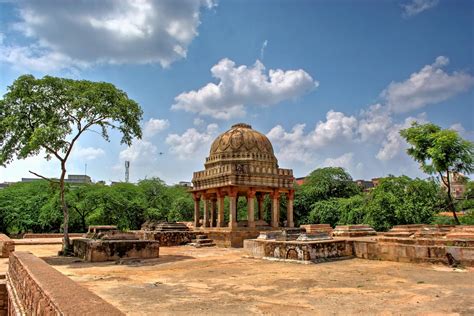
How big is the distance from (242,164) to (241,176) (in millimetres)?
899

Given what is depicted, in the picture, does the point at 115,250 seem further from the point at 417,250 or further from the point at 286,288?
the point at 417,250

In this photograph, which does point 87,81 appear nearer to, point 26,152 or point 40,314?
point 26,152

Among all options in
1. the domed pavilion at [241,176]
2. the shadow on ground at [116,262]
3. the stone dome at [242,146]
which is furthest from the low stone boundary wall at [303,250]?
A: the stone dome at [242,146]

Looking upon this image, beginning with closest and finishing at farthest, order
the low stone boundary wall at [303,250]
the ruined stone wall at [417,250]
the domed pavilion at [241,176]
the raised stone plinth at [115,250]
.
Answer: the ruined stone wall at [417,250]
the low stone boundary wall at [303,250]
the raised stone plinth at [115,250]
the domed pavilion at [241,176]

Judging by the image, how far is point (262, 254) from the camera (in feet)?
44.6

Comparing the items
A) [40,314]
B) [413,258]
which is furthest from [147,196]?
[40,314]

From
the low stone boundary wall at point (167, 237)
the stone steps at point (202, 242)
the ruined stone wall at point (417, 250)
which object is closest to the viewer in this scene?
the ruined stone wall at point (417, 250)

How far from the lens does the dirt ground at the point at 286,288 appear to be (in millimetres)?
6020

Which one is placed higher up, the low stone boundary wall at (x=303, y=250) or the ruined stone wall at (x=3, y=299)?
the low stone boundary wall at (x=303, y=250)

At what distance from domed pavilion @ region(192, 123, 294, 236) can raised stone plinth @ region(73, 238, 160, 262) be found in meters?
7.37

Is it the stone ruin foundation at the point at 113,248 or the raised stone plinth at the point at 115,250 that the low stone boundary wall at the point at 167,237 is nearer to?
the stone ruin foundation at the point at 113,248

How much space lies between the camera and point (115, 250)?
1389 centimetres

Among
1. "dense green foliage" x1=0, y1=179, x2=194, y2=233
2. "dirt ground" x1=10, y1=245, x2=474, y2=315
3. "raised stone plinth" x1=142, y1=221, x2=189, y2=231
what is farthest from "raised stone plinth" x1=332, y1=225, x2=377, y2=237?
"dense green foliage" x1=0, y1=179, x2=194, y2=233

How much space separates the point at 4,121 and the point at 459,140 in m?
19.8
